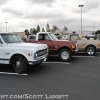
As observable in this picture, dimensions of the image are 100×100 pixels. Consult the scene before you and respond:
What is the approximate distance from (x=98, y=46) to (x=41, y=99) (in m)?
8.98

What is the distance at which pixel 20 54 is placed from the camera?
6602 millimetres

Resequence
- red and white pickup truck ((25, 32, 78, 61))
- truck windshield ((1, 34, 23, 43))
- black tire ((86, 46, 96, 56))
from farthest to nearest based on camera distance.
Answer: black tire ((86, 46, 96, 56)) < red and white pickup truck ((25, 32, 78, 61)) < truck windshield ((1, 34, 23, 43))

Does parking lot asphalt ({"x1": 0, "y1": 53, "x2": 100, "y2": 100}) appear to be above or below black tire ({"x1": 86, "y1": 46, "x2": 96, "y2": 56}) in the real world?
below

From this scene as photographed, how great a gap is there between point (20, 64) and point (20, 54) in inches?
18.2

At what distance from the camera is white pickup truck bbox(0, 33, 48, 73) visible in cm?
643

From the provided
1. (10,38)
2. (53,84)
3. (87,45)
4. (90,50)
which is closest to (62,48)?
(87,45)

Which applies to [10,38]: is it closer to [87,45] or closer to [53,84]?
[53,84]

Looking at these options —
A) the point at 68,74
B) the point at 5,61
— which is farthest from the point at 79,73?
the point at 5,61

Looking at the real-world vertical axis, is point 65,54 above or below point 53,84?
above

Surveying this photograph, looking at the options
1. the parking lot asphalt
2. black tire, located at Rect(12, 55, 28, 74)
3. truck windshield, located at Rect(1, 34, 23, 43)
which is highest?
truck windshield, located at Rect(1, 34, 23, 43)

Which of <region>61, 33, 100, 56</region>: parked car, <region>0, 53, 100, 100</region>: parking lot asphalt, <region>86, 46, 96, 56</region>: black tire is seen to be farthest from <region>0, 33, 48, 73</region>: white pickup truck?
<region>86, 46, 96, 56</region>: black tire

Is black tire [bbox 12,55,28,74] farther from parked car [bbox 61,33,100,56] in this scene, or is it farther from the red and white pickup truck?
parked car [bbox 61,33,100,56]

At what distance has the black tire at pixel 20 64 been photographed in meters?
6.53

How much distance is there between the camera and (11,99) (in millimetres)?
4219
